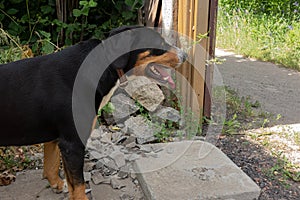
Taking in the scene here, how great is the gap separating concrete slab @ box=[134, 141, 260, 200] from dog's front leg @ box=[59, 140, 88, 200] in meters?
0.59

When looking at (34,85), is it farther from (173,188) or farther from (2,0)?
(2,0)

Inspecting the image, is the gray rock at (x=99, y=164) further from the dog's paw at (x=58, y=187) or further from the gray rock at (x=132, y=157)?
the dog's paw at (x=58, y=187)

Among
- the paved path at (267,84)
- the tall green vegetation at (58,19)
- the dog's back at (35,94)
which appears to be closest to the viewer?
the dog's back at (35,94)

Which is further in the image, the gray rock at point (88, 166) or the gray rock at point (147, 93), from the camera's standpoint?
the gray rock at point (147, 93)

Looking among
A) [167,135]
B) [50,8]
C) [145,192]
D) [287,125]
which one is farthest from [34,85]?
[287,125]

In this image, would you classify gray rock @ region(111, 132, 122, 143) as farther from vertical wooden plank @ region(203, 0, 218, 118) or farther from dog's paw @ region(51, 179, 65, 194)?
vertical wooden plank @ region(203, 0, 218, 118)

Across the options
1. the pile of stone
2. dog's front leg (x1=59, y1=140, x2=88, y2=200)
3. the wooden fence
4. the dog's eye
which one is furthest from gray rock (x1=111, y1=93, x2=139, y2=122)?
dog's front leg (x1=59, y1=140, x2=88, y2=200)

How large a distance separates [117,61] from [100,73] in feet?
0.53

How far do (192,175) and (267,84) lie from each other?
13.6 ft

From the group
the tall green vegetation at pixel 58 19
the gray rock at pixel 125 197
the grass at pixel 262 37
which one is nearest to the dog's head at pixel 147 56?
the gray rock at pixel 125 197

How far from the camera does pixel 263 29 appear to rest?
9.49m

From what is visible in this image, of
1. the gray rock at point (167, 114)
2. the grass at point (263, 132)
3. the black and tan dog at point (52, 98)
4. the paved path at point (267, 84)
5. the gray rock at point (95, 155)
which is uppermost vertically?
the black and tan dog at point (52, 98)

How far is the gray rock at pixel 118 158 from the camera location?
363 centimetres

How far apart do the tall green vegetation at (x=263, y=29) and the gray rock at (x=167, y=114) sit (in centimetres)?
438
